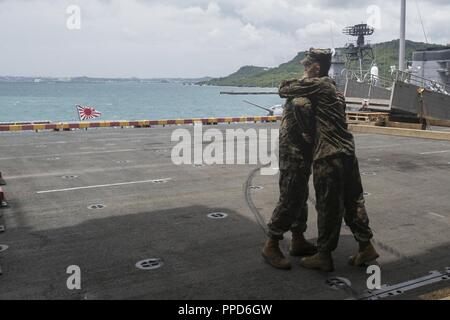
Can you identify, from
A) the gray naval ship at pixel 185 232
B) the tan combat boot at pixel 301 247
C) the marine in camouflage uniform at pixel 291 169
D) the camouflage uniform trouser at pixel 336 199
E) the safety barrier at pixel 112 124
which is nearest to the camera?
the gray naval ship at pixel 185 232

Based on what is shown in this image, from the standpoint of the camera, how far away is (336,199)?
4434 millimetres

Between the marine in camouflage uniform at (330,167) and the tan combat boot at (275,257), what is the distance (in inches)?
9.3

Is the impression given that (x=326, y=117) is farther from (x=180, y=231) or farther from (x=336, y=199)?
(x=180, y=231)

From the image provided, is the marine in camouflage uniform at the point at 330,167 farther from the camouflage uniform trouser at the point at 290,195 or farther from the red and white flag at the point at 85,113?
the red and white flag at the point at 85,113

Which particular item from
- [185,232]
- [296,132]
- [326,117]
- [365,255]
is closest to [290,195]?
[296,132]

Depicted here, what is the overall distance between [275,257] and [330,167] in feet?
3.91

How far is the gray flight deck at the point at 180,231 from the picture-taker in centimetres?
431

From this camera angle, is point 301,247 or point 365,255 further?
point 301,247

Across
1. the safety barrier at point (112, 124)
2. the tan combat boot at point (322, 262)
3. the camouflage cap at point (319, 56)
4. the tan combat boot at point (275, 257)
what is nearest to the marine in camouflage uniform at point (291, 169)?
the tan combat boot at point (275, 257)

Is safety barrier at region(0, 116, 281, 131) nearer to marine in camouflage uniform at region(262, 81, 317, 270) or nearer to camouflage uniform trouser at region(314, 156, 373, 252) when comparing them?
marine in camouflage uniform at region(262, 81, 317, 270)

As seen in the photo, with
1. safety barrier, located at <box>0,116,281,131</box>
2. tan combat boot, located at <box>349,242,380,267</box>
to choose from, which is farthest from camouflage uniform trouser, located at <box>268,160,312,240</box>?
safety barrier, located at <box>0,116,281,131</box>

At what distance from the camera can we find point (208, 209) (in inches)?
284
